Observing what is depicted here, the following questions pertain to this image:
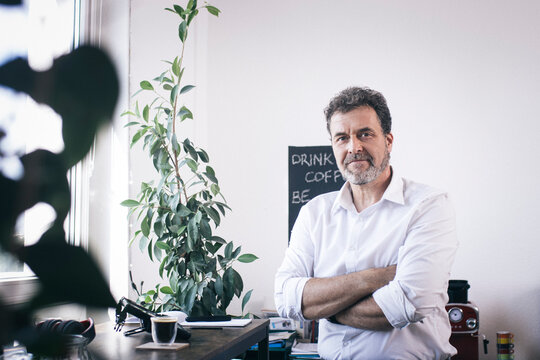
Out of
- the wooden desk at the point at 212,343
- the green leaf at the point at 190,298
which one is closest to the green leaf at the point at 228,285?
the green leaf at the point at 190,298

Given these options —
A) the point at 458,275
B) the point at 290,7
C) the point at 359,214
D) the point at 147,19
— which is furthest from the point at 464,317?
the point at 147,19

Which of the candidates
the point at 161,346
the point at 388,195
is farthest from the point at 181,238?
the point at 161,346

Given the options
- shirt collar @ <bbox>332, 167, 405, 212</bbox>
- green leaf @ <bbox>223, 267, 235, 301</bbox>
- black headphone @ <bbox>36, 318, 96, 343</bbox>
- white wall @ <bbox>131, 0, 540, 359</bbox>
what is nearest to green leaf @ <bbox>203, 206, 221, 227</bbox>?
green leaf @ <bbox>223, 267, 235, 301</bbox>

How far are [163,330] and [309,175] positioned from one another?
2156mm

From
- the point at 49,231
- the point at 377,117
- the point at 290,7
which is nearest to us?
the point at 49,231

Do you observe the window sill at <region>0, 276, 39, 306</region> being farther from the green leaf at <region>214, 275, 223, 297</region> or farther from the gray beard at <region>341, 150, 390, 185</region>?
the green leaf at <region>214, 275, 223, 297</region>

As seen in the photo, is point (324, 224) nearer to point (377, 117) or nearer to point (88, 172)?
point (377, 117)

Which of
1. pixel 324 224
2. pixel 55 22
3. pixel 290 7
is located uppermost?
pixel 290 7

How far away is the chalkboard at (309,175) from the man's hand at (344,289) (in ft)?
5.65

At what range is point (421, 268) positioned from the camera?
1640 mm

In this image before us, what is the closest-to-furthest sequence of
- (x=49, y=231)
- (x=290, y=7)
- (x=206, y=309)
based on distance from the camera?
(x=49, y=231), (x=206, y=309), (x=290, y=7)

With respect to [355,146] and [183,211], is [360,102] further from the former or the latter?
[183,211]

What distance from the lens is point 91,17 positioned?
124 mm

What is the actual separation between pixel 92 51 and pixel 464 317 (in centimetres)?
292
